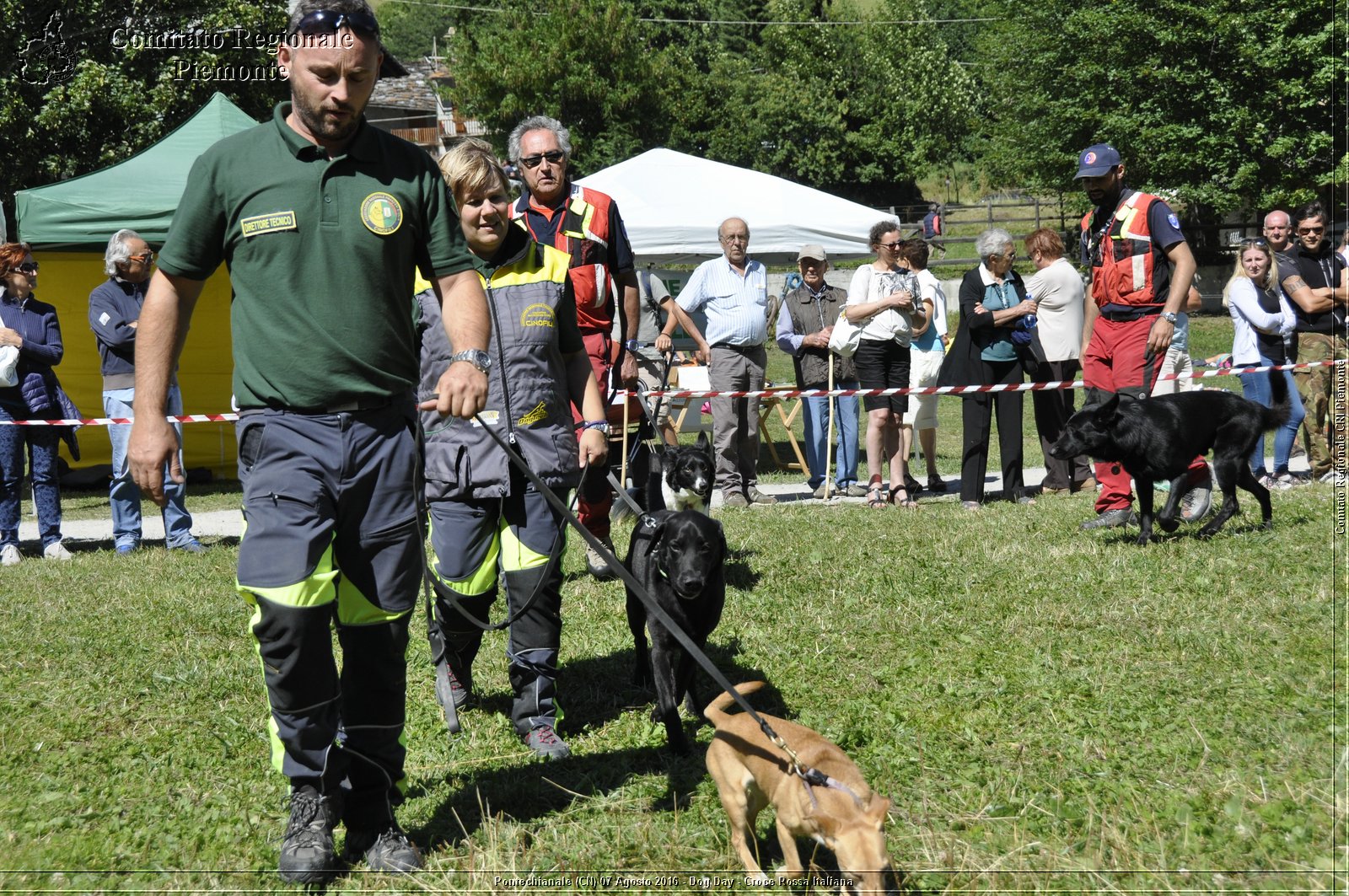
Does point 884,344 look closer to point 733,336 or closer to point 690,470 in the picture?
point 733,336

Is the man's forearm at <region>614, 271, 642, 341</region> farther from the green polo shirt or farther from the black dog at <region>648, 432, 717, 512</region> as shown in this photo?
the green polo shirt

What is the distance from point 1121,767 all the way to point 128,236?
8187 millimetres

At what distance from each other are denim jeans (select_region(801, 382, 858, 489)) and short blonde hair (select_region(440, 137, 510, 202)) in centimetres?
684

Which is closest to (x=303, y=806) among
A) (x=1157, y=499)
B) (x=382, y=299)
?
(x=382, y=299)

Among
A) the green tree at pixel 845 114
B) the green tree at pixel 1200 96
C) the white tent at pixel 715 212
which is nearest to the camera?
the white tent at pixel 715 212

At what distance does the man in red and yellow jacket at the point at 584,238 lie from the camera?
5.45 meters

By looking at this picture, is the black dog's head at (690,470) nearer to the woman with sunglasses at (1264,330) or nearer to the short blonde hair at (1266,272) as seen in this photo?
the woman with sunglasses at (1264,330)

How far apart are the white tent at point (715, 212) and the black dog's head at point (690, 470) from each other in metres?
6.61

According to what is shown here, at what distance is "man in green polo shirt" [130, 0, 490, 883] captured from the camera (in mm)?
2982

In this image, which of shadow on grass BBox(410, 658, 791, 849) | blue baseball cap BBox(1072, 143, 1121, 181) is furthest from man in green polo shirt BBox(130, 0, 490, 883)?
blue baseball cap BBox(1072, 143, 1121, 181)

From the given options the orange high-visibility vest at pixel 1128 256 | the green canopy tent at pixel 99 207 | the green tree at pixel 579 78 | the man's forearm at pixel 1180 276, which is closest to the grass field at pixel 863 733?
the man's forearm at pixel 1180 276

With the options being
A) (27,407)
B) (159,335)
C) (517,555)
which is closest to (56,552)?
(27,407)

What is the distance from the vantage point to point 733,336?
10.1 m

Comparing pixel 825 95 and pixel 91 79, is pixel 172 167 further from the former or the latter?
pixel 825 95
